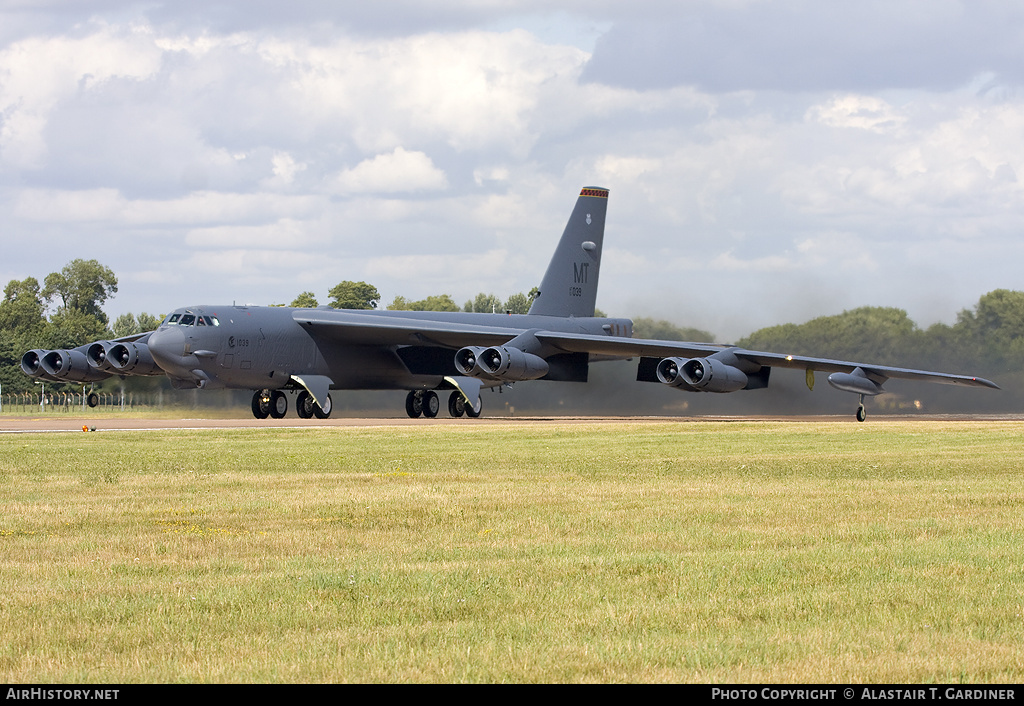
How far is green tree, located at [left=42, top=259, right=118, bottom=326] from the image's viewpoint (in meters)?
93.5

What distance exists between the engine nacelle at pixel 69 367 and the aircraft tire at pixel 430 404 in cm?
1088

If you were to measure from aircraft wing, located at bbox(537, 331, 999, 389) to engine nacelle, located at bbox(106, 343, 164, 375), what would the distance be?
1235 centimetres

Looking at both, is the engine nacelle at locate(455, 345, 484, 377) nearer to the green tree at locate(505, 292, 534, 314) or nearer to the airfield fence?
the airfield fence

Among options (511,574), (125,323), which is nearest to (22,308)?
(125,323)

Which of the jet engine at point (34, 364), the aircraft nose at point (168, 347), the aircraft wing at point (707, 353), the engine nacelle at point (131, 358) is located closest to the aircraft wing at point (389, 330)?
the aircraft wing at point (707, 353)

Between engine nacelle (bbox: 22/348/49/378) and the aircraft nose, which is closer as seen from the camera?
the aircraft nose

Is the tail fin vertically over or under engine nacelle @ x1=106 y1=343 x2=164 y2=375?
over

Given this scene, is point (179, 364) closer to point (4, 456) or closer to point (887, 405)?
point (4, 456)

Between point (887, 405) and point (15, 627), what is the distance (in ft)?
138

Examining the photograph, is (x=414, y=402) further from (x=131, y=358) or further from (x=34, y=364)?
(x=34, y=364)

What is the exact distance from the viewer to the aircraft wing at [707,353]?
37250 mm

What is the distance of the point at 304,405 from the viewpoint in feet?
126

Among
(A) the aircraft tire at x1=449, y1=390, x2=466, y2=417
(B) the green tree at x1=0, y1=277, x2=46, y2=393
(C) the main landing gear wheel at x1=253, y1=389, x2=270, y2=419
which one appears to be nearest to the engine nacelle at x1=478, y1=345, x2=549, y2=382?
(A) the aircraft tire at x1=449, y1=390, x2=466, y2=417

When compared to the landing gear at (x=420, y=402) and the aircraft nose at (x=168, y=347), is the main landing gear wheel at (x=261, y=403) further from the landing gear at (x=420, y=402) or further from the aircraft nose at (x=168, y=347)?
the landing gear at (x=420, y=402)
